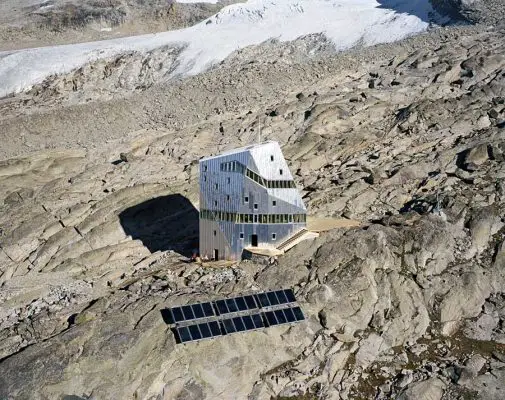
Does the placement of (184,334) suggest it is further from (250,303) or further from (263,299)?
(263,299)

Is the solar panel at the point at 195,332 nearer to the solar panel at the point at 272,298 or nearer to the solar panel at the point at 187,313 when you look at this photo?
the solar panel at the point at 187,313

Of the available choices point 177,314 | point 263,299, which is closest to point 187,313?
point 177,314

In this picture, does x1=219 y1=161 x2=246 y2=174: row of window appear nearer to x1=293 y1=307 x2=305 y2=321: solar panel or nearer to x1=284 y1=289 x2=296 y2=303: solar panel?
x1=284 y1=289 x2=296 y2=303: solar panel

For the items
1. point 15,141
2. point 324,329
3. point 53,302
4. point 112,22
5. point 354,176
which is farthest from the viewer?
point 112,22

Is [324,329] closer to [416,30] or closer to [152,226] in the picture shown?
[152,226]

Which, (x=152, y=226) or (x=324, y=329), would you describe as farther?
(x=152, y=226)

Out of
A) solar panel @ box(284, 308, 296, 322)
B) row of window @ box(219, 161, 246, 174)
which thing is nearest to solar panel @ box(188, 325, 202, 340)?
solar panel @ box(284, 308, 296, 322)

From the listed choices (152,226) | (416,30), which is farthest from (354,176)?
(416,30)

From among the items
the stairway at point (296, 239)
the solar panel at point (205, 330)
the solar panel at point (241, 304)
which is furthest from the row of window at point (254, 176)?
the solar panel at point (205, 330)
